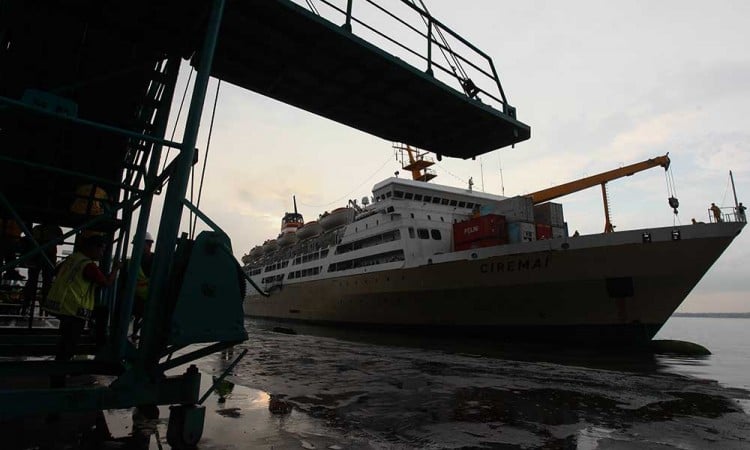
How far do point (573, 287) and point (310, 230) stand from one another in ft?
73.1

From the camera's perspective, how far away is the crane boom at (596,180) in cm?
1895

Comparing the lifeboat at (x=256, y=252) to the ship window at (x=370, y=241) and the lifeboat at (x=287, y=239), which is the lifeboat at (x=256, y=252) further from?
the ship window at (x=370, y=241)

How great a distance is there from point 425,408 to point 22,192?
6.25 m

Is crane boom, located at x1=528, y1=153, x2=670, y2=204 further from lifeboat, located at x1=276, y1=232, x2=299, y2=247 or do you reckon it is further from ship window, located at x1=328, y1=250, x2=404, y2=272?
lifeboat, located at x1=276, y1=232, x2=299, y2=247

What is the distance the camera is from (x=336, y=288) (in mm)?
25609

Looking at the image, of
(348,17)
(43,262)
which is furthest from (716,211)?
(43,262)

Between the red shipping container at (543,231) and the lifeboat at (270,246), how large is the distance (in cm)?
2870

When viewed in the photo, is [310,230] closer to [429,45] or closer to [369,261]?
[369,261]

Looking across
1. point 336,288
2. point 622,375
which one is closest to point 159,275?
point 622,375

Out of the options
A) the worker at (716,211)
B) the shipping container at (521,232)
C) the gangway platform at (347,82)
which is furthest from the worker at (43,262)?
the worker at (716,211)

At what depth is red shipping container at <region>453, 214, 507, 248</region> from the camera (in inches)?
673

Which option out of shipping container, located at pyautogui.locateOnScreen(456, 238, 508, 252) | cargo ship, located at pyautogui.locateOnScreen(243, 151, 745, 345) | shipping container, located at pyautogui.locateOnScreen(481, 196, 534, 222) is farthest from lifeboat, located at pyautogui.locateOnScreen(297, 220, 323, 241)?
shipping container, located at pyautogui.locateOnScreen(481, 196, 534, 222)

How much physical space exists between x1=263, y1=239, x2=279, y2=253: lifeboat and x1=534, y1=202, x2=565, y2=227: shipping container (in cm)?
2800

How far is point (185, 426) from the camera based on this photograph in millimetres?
3006
